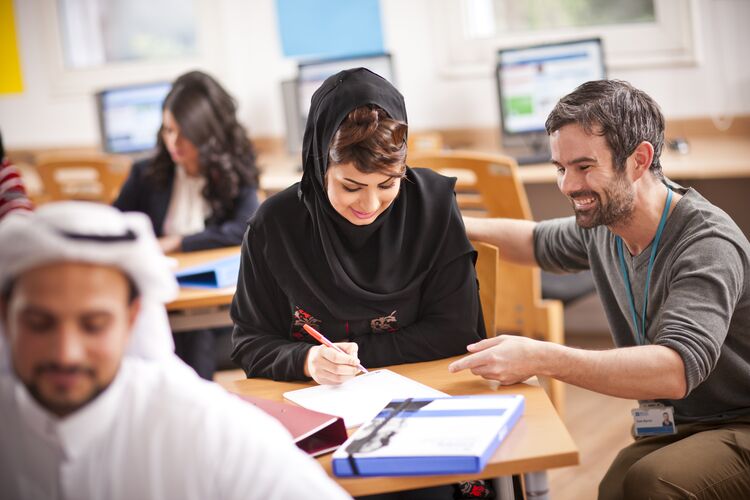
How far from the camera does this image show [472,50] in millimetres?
4730

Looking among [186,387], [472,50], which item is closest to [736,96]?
[472,50]

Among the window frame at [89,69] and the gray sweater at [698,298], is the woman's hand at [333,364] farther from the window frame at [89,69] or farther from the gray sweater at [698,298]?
the window frame at [89,69]

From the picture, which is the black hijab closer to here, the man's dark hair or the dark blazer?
the man's dark hair

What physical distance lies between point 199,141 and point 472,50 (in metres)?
2.01

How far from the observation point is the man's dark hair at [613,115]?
6.06 feet

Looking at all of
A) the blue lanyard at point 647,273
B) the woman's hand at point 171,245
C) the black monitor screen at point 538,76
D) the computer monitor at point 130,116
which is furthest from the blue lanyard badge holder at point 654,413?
the computer monitor at point 130,116

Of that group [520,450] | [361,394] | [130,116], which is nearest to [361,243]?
[361,394]

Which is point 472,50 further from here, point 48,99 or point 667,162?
point 48,99

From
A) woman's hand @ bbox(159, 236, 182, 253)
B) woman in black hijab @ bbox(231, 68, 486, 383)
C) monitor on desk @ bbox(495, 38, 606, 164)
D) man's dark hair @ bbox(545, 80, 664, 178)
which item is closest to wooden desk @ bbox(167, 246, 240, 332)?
woman's hand @ bbox(159, 236, 182, 253)

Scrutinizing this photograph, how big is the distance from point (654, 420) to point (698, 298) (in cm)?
29

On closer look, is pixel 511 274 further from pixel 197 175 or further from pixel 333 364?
pixel 333 364

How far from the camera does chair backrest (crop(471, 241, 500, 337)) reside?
2029mm

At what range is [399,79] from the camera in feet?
16.1

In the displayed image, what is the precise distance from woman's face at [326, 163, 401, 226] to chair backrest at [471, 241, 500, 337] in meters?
0.29
